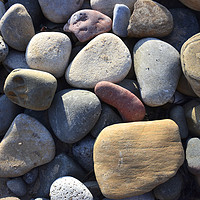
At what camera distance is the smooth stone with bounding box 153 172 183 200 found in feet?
6.57

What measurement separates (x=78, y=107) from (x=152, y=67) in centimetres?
71

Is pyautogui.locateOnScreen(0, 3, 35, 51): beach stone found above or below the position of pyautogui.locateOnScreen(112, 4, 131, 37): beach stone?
above

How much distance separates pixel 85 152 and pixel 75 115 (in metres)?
0.33

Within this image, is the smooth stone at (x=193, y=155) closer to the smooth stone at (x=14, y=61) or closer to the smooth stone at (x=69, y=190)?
the smooth stone at (x=69, y=190)

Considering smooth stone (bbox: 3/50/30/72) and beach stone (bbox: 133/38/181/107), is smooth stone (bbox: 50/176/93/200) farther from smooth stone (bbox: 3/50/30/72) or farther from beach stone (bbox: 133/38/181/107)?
smooth stone (bbox: 3/50/30/72)

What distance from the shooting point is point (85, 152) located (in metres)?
2.13

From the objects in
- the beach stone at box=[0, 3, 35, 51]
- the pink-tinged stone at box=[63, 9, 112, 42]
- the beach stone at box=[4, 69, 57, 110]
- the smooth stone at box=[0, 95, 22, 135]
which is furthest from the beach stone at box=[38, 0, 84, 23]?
the smooth stone at box=[0, 95, 22, 135]

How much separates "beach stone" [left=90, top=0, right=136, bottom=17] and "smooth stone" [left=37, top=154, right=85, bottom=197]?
137 centimetres

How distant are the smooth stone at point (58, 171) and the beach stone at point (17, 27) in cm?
107

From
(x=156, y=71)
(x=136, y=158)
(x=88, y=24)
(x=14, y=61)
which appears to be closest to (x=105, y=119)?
(x=136, y=158)

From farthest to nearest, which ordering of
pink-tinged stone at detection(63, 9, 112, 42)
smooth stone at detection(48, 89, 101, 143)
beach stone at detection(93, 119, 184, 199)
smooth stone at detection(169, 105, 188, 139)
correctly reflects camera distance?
pink-tinged stone at detection(63, 9, 112, 42)
smooth stone at detection(169, 105, 188, 139)
smooth stone at detection(48, 89, 101, 143)
beach stone at detection(93, 119, 184, 199)

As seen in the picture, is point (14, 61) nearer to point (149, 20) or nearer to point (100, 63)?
point (100, 63)

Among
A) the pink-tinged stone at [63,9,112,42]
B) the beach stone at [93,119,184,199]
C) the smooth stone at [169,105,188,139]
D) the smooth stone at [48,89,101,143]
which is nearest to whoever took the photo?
the beach stone at [93,119,184,199]

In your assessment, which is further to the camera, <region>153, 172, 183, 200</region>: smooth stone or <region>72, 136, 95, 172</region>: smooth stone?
<region>72, 136, 95, 172</region>: smooth stone
